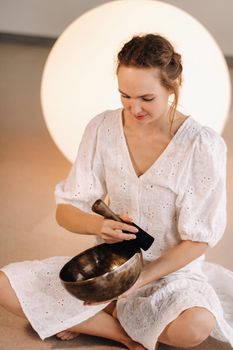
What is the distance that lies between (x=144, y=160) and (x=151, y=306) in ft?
1.08

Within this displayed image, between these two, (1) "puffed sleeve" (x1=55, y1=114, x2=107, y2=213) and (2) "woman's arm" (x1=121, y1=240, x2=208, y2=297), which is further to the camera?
(1) "puffed sleeve" (x1=55, y1=114, x2=107, y2=213)

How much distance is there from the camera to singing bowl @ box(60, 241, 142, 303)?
134 cm

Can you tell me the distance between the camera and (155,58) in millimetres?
1430

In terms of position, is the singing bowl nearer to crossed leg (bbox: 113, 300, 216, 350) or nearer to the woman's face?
crossed leg (bbox: 113, 300, 216, 350)

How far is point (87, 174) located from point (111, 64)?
533 millimetres

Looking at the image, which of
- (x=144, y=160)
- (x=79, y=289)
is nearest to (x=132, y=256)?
(x=79, y=289)

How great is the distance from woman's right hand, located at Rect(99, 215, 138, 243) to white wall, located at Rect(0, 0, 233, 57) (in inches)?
94.7

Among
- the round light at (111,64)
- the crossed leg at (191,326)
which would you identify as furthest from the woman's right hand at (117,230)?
the round light at (111,64)

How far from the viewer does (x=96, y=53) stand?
2049mm

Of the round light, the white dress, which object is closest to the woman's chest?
the white dress

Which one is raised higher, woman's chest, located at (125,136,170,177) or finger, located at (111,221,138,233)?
woman's chest, located at (125,136,170,177)

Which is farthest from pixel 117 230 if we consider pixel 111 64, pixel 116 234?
pixel 111 64

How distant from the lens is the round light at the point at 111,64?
2.01m

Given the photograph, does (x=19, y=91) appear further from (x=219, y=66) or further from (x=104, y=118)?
(x=104, y=118)
